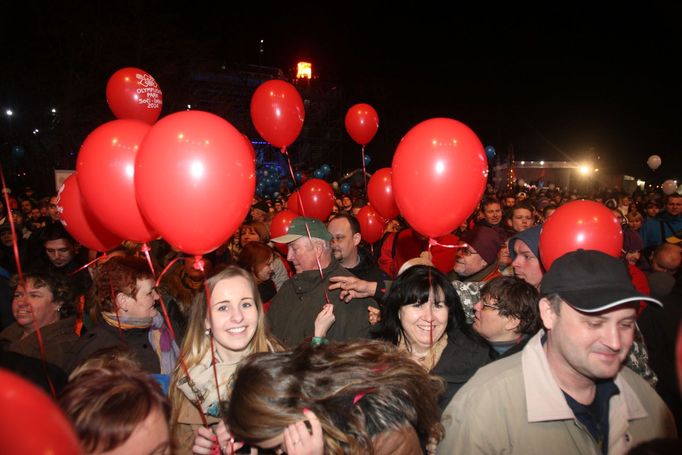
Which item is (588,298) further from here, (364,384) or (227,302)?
(227,302)

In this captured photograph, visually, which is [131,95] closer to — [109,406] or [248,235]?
[248,235]

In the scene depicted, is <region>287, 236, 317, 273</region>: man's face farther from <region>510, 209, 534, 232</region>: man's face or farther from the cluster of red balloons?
<region>510, 209, 534, 232</region>: man's face

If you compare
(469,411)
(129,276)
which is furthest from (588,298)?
(129,276)

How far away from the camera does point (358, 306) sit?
3271mm

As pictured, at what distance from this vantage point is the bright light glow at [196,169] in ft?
6.58

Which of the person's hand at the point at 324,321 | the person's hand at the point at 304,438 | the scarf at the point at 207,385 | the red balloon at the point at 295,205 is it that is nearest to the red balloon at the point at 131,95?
the red balloon at the point at 295,205

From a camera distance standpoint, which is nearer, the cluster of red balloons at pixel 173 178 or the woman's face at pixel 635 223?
the cluster of red balloons at pixel 173 178

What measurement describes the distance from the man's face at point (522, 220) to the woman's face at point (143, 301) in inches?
157

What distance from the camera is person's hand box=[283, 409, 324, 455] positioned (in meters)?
1.40

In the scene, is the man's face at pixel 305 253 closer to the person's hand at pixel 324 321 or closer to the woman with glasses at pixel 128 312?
the person's hand at pixel 324 321

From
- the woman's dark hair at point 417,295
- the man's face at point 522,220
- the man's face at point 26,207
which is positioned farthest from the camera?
the man's face at point 26,207

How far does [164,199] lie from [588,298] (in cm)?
189

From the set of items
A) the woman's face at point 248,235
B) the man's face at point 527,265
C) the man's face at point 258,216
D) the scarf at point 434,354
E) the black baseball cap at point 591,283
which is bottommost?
the scarf at point 434,354

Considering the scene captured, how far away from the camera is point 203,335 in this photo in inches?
95.3
